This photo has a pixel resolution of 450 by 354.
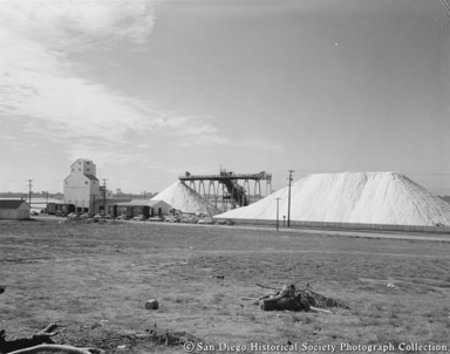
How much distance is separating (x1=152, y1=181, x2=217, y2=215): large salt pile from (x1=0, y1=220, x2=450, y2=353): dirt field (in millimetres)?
71278

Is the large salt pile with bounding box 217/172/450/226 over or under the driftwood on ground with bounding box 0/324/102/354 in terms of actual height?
over

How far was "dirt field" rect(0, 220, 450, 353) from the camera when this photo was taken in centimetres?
859

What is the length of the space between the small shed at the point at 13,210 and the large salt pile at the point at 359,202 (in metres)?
31.9

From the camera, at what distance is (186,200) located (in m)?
97.0

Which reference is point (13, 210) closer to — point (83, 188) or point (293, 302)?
point (83, 188)

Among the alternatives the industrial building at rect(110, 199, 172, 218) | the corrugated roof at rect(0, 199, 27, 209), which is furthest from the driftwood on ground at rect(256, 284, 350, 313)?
the industrial building at rect(110, 199, 172, 218)

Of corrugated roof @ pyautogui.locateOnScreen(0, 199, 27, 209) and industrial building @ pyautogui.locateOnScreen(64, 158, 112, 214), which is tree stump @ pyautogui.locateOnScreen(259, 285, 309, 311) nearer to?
corrugated roof @ pyautogui.locateOnScreen(0, 199, 27, 209)

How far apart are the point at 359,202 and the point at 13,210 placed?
52.7 m

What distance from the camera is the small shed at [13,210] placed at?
65.1 meters

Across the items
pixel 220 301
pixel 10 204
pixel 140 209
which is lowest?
pixel 220 301

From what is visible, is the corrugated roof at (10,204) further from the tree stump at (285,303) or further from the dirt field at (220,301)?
the tree stump at (285,303)

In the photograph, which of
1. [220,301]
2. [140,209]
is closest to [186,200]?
[140,209]

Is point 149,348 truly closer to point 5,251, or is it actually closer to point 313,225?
point 5,251

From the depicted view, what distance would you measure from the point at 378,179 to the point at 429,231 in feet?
72.3
